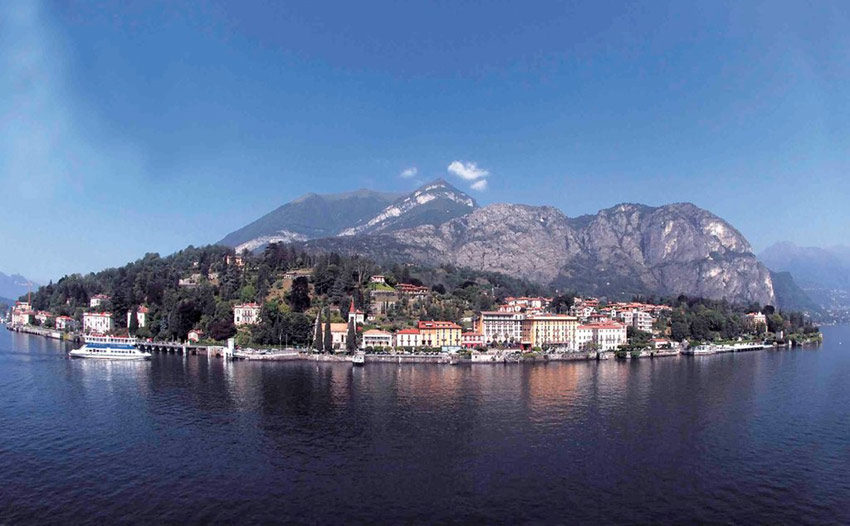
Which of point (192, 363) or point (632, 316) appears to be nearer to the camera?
point (192, 363)

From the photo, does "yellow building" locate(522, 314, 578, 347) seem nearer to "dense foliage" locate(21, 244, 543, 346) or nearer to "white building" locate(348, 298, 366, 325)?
"dense foliage" locate(21, 244, 543, 346)

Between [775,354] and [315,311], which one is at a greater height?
[315,311]

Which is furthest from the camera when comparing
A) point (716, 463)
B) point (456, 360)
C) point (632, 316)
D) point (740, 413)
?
point (632, 316)

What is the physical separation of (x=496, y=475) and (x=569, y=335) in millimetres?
65444

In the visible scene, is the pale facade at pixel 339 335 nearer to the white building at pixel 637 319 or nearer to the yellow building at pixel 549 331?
the yellow building at pixel 549 331

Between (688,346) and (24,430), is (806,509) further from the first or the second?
(688,346)

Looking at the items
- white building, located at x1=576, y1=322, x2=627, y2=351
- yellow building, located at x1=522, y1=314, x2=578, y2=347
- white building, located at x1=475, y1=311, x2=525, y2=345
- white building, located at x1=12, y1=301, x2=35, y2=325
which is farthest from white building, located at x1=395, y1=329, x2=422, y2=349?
white building, located at x1=12, y1=301, x2=35, y2=325

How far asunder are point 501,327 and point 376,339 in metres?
21.9

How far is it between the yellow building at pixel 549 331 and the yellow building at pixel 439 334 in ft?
41.0

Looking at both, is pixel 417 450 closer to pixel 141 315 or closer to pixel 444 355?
pixel 444 355

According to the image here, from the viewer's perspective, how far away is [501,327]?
8938 cm

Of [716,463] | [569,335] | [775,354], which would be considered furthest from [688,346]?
[716,463]

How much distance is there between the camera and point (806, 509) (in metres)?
23.6

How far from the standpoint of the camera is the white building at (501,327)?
290ft
